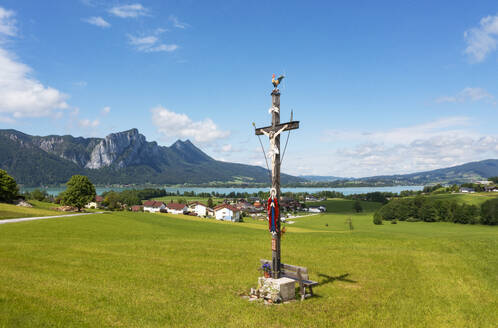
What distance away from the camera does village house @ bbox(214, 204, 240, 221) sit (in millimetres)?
99525

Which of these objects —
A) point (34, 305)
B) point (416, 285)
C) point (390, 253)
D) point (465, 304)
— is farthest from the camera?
point (390, 253)

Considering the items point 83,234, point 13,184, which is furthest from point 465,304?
point 13,184

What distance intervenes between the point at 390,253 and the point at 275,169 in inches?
554

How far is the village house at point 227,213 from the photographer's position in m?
99.5

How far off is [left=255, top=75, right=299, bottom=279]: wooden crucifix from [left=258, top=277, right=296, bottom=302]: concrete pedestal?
0.59 m

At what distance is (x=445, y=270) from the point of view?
17.3 m

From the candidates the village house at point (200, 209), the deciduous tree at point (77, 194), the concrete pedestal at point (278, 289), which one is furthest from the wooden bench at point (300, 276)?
the village house at point (200, 209)

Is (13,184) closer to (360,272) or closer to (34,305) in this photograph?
(34,305)

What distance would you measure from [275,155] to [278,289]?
5.72m

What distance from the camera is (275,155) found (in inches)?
541

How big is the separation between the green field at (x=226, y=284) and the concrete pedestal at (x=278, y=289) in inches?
26.1

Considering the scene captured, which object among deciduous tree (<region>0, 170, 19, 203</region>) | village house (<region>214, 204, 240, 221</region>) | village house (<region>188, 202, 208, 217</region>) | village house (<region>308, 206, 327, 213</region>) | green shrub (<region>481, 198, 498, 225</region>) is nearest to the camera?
deciduous tree (<region>0, 170, 19, 203</region>)

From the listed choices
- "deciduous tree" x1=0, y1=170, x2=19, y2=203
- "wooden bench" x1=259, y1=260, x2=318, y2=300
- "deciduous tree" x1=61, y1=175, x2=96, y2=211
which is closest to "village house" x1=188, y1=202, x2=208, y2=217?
"deciduous tree" x1=61, y1=175, x2=96, y2=211

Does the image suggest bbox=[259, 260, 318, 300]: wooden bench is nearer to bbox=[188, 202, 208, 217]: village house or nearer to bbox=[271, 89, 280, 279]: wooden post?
bbox=[271, 89, 280, 279]: wooden post
